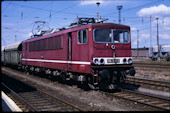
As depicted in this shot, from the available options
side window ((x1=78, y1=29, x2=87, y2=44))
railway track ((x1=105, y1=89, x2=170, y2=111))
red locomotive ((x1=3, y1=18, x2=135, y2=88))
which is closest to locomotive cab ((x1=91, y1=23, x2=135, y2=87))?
red locomotive ((x1=3, y1=18, x2=135, y2=88))

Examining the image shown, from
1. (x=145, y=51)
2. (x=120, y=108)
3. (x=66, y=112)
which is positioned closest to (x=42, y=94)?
(x=66, y=112)

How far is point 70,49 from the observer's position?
12891 millimetres

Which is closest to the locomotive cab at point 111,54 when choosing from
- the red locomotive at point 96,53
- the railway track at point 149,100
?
the red locomotive at point 96,53

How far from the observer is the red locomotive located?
10.8 m

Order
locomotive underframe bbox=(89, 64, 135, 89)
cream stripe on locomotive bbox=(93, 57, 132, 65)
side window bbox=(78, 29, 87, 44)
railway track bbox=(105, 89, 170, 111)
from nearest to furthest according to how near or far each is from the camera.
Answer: railway track bbox=(105, 89, 170, 111)
locomotive underframe bbox=(89, 64, 135, 89)
cream stripe on locomotive bbox=(93, 57, 132, 65)
side window bbox=(78, 29, 87, 44)

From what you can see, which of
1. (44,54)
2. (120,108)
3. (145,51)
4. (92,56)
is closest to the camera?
(120,108)

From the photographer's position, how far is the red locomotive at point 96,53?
10.8 meters

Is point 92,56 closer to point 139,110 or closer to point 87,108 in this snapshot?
point 87,108

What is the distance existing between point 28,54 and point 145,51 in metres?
59.4

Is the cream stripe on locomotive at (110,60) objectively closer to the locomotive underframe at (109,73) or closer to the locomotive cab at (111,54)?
the locomotive cab at (111,54)

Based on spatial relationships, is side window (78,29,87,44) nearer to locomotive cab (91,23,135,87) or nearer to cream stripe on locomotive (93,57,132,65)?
locomotive cab (91,23,135,87)

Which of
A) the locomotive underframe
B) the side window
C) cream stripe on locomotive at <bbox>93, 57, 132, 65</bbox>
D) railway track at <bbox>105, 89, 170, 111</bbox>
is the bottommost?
railway track at <bbox>105, 89, 170, 111</bbox>

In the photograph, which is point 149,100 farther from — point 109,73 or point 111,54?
point 111,54

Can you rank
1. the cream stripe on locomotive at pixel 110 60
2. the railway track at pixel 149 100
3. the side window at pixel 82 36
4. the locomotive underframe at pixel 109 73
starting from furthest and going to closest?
the side window at pixel 82 36 → the cream stripe on locomotive at pixel 110 60 → the locomotive underframe at pixel 109 73 → the railway track at pixel 149 100
